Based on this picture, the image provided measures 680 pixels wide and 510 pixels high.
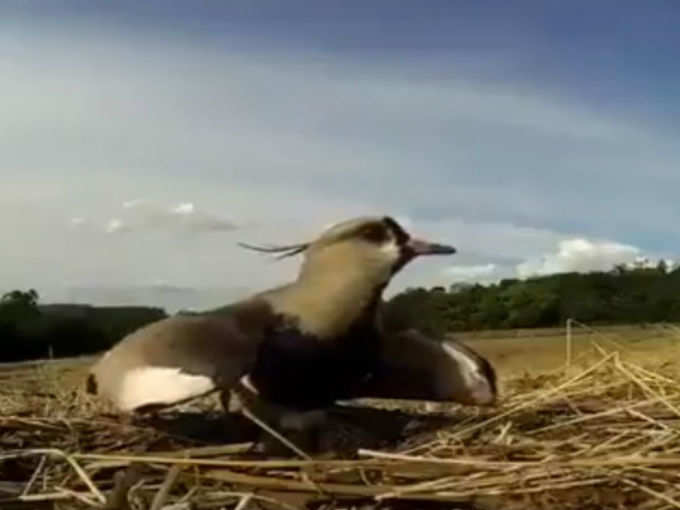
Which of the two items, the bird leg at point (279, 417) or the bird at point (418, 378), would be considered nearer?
the bird leg at point (279, 417)

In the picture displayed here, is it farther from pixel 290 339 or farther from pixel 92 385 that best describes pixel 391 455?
pixel 92 385

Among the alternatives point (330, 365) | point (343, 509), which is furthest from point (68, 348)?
point (343, 509)

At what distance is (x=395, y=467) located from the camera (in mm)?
2549

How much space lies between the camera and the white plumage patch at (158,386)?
8.89 feet

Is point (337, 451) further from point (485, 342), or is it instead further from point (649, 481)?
point (485, 342)

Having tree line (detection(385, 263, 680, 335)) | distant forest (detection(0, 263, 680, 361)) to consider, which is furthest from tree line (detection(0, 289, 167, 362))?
tree line (detection(385, 263, 680, 335))

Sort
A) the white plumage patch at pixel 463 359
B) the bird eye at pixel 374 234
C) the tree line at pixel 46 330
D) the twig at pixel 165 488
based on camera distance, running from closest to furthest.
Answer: the twig at pixel 165 488, the bird eye at pixel 374 234, the white plumage patch at pixel 463 359, the tree line at pixel 46 330

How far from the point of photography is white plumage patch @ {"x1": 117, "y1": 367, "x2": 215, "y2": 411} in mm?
2709

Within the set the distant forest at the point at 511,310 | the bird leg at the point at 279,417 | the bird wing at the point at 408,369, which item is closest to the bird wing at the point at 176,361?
the bird leg at the point at 279,417

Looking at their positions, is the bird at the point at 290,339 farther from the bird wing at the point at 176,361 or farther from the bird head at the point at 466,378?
the bird head at the point at 466,378

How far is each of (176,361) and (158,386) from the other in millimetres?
61

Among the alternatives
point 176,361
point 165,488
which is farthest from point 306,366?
point 165,488

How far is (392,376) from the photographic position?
3.25 meters

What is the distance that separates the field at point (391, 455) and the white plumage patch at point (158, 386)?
10 centimetres
